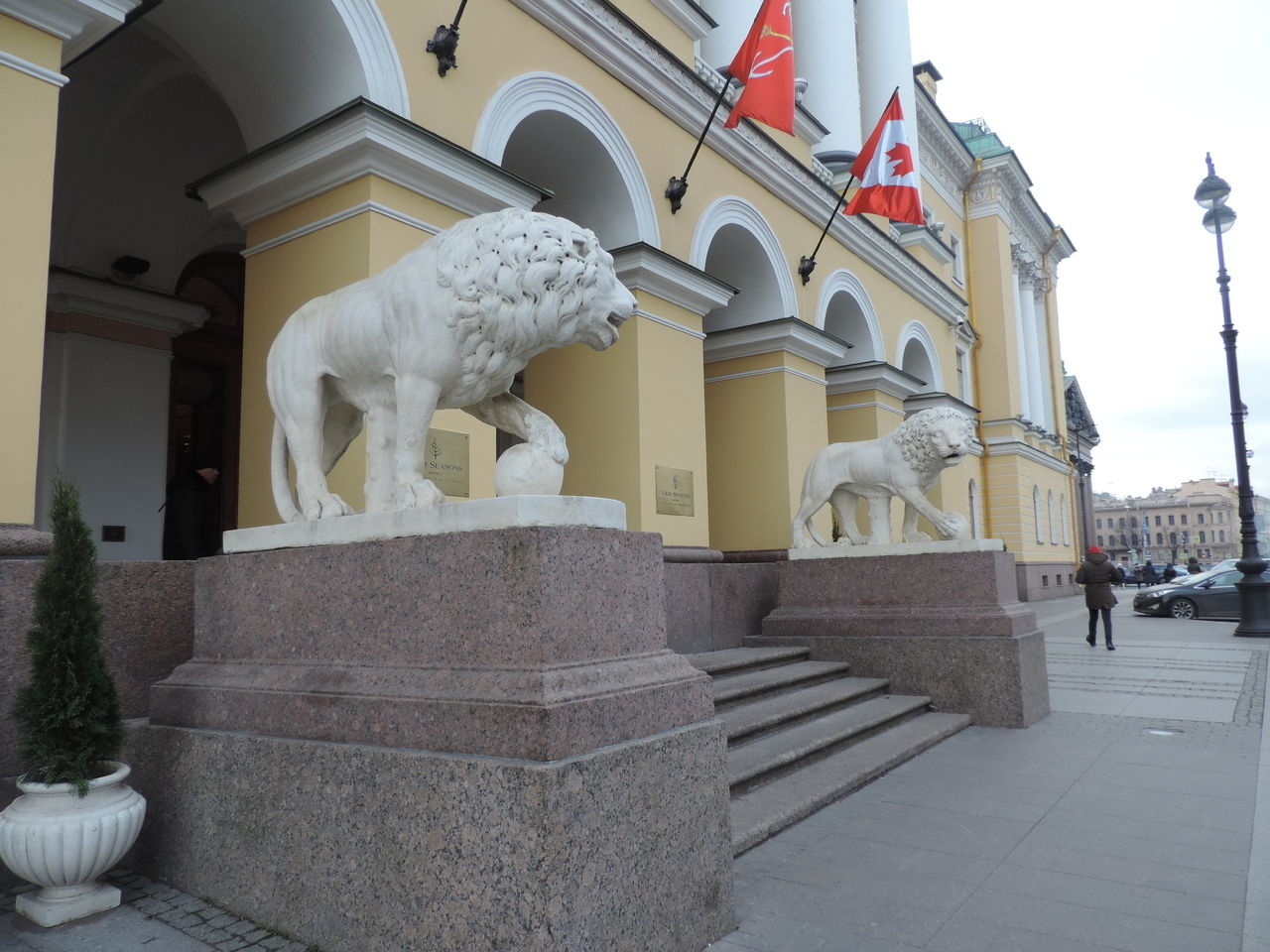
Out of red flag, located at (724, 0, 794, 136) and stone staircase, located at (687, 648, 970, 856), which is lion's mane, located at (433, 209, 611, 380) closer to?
stone staircase, located at (687, 648, 970, 856)

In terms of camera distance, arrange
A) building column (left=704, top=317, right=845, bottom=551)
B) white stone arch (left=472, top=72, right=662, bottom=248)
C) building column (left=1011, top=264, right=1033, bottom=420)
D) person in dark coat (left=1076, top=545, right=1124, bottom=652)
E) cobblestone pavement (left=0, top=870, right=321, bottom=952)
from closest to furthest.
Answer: cobblestone pavement (left=0, top=870, right=321, bottom=952) → white stone arch (left=472, top=72, right=662, bottom=248) → building column (left=704, top=317, right=845, bottom=551) → person in dark coat (left=1076, top=545, right=1124, bottom=652) → building column (left=1011, top=264, right=1033, bottom=420)

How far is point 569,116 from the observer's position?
877 centimetres

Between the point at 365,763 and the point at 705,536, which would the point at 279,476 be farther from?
the point at 705,536

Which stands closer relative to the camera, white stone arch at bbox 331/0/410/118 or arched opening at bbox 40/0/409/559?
white stone arch at bbox 331/0/410/118

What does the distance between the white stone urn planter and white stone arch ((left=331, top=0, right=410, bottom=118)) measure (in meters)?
4.98

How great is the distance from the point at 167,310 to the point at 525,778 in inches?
329

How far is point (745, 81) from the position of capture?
957 cm

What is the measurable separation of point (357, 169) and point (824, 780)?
5.23 m

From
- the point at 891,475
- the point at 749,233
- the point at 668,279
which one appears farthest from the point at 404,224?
the point at 749,233

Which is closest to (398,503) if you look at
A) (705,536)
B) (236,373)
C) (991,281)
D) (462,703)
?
(462,703)

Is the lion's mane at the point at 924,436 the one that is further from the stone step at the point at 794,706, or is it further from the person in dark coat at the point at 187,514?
the person in dark coat at the point at 187,514

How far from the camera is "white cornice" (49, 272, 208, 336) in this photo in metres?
8.51

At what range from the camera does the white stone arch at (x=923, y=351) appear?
16756 mm

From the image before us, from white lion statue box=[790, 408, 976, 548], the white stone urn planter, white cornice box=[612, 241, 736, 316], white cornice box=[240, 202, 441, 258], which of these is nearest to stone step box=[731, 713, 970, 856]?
white lion statue box=[790, 408, 976, 548]
